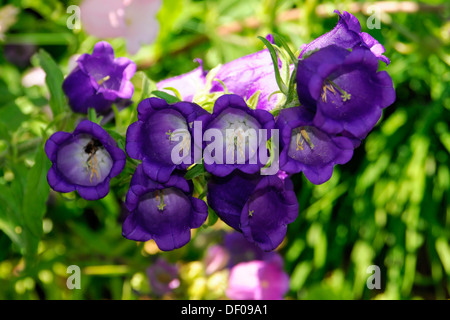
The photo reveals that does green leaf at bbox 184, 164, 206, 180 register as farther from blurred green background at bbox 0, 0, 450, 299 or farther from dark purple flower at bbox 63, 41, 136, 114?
blurred green background at bbox 0, 0, 450, 299

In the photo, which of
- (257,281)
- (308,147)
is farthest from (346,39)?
(257,281)

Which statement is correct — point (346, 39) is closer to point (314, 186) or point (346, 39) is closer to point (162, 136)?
point (162, 136)

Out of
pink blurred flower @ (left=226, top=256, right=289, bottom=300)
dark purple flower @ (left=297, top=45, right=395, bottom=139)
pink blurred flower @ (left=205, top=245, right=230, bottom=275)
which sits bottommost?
pink blurred flower @ (left=226, top=256, right=289, bottom=300)

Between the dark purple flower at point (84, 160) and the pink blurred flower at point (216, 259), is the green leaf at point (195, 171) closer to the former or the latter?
the dark purple flower at point (84, 160)

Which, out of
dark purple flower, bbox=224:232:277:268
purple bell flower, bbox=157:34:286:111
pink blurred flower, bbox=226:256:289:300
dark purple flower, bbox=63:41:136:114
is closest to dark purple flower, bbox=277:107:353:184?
purple bell flower, bbox=157:34:286:111

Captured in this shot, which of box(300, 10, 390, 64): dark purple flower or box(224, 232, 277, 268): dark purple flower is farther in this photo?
box(224, 232, 277, 268): dark purple flower

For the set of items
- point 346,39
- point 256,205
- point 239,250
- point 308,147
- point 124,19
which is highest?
point 124,19

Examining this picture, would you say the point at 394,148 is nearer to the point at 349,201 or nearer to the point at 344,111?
the point at 349,201
